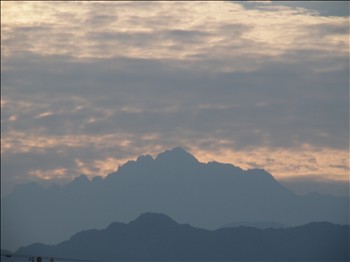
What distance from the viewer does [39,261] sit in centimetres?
12000

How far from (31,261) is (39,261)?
6.67 metres

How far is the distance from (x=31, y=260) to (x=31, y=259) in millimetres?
1254

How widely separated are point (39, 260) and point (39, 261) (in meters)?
0.49

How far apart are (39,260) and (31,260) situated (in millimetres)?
5470

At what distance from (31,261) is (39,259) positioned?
729cm

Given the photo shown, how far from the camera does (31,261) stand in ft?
414

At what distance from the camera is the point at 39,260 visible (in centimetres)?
11956

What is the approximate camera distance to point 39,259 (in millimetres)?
119438

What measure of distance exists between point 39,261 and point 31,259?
3825 millimetres

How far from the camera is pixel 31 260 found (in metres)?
125

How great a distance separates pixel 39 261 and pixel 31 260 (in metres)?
5.01
